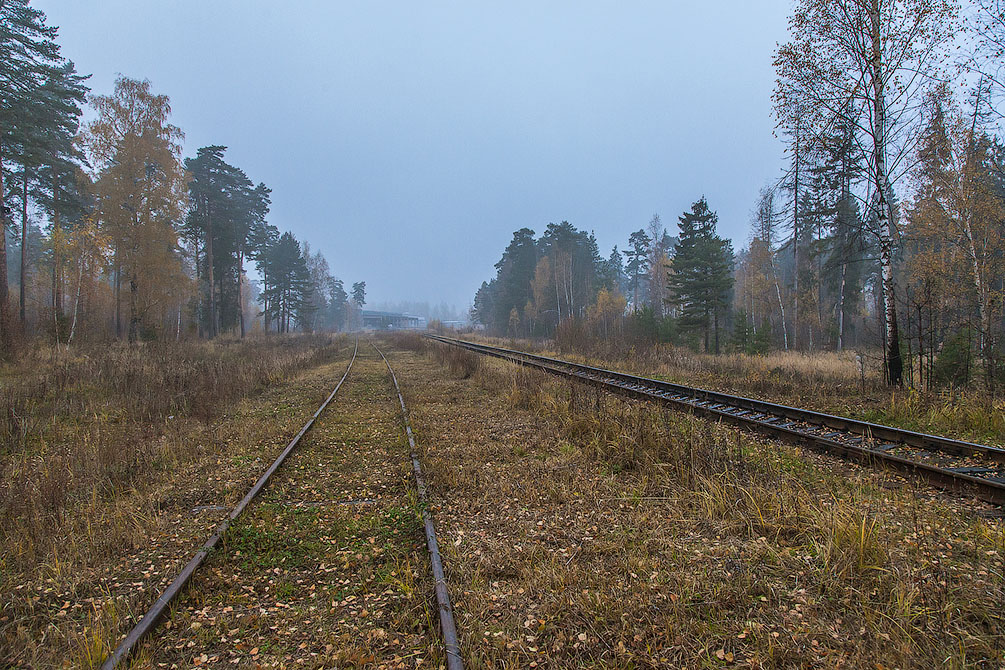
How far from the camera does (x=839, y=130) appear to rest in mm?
10586

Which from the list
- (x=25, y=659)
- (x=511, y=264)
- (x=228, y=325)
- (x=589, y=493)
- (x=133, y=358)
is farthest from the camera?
(x=511, y=264)

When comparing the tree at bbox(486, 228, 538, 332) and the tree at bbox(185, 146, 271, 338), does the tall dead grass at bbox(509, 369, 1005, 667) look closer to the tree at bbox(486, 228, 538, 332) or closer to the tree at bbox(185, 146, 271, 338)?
the tree at bbox(185, 146, 271, 338)

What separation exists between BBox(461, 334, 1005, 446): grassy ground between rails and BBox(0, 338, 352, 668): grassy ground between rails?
998 centimetres

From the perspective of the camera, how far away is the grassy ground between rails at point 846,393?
6.84 m

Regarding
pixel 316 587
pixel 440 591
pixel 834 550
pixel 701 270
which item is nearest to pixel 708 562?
pixel 834 550

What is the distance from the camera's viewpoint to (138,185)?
2048cm

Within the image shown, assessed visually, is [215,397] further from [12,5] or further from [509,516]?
[12,5]

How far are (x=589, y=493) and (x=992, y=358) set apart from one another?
31.0 ft

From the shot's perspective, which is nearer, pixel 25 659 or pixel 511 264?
pixel 25 659

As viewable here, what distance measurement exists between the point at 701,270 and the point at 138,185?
30.7 m

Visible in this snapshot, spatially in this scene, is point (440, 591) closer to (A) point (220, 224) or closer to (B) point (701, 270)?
(B) point (701, 270)

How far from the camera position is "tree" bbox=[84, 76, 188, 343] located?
20.0m

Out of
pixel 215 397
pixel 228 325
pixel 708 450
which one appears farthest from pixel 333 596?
pixel 228 325

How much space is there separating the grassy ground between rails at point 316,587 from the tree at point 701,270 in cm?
2517
